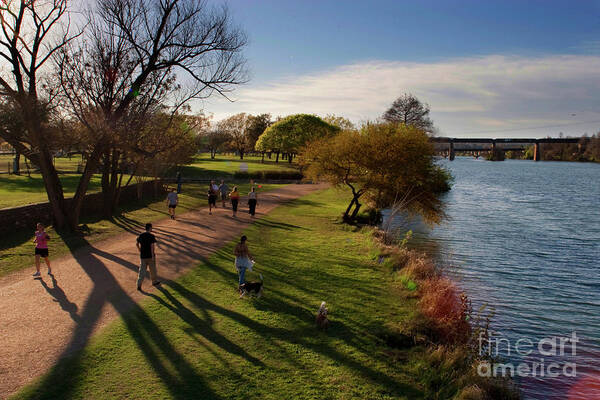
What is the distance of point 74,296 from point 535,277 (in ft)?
58.8

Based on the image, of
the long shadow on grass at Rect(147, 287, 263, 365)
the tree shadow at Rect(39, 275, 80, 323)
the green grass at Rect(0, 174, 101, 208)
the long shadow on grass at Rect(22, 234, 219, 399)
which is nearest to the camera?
the long shadow on grass at Rect(22, 234, 219, 399)

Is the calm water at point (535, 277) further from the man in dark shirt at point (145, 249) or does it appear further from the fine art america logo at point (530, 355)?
the man in dark shirt at point (145, 249)

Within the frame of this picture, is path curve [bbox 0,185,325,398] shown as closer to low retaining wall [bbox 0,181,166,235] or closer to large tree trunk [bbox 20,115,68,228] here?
large tree trunk [bbox 20,115,68,228]

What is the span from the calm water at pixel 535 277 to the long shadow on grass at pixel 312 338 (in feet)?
11.6

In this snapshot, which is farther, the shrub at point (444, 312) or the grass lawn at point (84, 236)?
the grass lawn at point (84, 236)

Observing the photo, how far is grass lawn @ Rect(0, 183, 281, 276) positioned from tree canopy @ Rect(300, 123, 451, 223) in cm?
1036

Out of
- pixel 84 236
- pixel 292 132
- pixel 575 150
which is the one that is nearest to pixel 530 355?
pixel 84 236

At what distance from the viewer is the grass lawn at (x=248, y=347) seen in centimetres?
726

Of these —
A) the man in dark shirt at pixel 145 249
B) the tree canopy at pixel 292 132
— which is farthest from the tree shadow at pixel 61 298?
the tree canopy at pixel 292 132

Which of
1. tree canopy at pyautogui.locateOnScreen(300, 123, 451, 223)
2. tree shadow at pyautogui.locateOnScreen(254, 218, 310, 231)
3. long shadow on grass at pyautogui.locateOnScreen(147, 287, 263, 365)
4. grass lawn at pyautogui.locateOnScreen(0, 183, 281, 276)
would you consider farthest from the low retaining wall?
tree canopy at pyautogui.locateOnScreen(300, 123, 451, 223)

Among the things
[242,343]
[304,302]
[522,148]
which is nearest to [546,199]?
[304,302]

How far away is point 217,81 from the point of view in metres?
21.5

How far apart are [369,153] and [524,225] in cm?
1471

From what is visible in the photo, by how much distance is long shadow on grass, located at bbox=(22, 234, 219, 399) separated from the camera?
700cm
